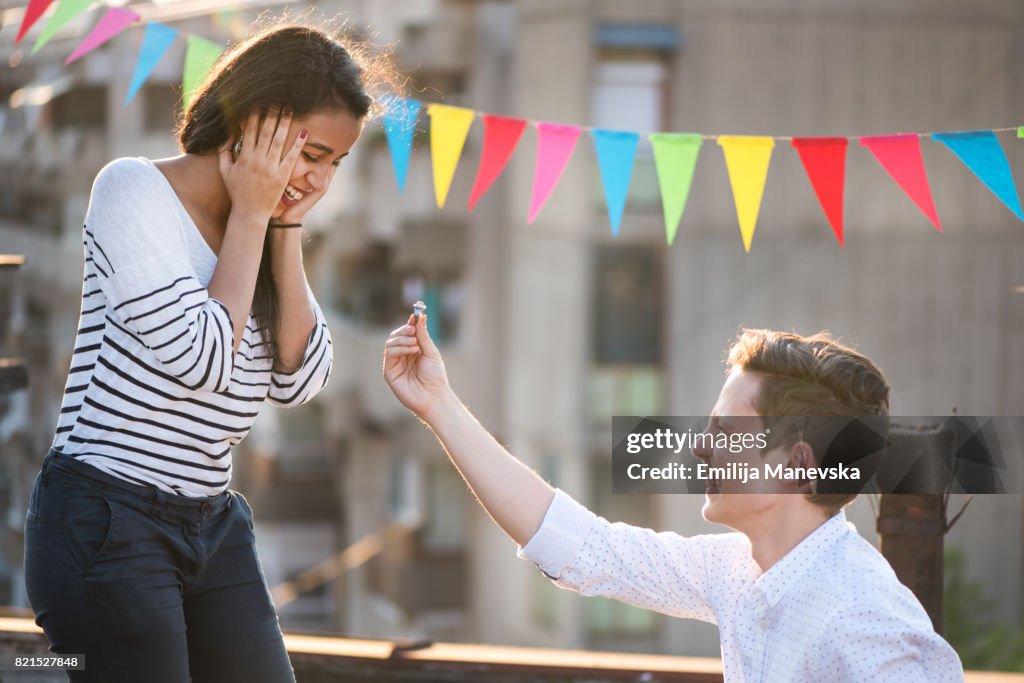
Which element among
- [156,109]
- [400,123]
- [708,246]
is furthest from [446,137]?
[156,109]

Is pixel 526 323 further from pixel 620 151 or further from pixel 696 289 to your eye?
pixel 620 151

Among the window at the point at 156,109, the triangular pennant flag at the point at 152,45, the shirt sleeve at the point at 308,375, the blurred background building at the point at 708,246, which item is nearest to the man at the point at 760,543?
the shirt sleeve at the point at 308,375

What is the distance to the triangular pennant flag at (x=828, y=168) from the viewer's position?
2.77 meters

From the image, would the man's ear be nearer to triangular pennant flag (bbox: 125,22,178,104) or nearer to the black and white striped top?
the black and white striped top

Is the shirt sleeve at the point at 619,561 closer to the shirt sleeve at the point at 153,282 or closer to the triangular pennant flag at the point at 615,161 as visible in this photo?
the shirt sleeve at the point at 153,282

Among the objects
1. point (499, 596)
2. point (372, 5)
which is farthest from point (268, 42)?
point (372, 5)

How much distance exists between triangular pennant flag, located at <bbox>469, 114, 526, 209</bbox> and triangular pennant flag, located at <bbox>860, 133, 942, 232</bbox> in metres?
0.84

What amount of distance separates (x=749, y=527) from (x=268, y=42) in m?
1.01

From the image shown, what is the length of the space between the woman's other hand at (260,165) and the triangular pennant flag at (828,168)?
1367 millimetres

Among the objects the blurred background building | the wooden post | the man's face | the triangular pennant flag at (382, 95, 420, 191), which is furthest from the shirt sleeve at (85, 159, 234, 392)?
the blurred background building

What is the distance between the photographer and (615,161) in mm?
3021

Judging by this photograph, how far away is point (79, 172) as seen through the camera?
51.5ft

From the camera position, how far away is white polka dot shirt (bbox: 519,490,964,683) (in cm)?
160

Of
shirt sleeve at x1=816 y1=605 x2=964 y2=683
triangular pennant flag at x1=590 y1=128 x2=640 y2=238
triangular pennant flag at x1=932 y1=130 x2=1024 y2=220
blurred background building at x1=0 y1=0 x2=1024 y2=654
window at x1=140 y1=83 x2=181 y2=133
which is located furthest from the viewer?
window at x1=140 y1=83 x2=181 y2=133
